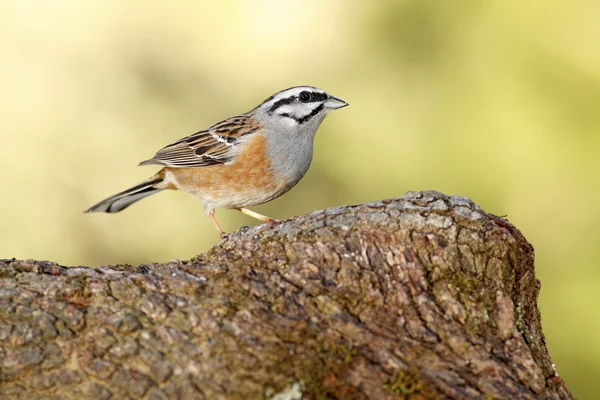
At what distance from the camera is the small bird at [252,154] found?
6.70m

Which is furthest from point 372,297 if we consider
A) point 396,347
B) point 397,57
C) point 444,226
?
point 397,57

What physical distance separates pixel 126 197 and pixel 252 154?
150 cm

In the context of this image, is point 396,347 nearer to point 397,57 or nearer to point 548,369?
point 548,369

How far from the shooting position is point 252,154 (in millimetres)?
6797

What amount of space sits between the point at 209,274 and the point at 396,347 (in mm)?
999

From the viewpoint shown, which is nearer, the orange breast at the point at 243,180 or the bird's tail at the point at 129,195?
the orange breast at the point at 243,180

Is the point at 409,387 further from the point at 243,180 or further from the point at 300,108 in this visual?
the point at 300,108

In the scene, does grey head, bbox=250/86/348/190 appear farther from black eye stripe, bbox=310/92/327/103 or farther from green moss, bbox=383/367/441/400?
green moss, bbox=383/367/441/400

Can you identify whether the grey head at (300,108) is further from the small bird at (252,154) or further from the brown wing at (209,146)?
the brown wing at (209,146)

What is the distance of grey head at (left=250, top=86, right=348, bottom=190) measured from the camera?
6.69m

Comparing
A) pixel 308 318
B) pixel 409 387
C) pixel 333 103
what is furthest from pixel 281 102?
pixel 409 387

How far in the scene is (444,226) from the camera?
12.8ft

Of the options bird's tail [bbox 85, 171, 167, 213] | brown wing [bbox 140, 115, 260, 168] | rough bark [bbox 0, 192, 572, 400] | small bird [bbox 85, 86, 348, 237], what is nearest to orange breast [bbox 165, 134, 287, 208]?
small bird [bbox 85, 86, 348, 237]

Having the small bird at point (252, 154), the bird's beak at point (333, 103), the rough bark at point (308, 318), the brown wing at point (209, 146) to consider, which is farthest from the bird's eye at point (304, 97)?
→ the rough bark at point (308, 318)
